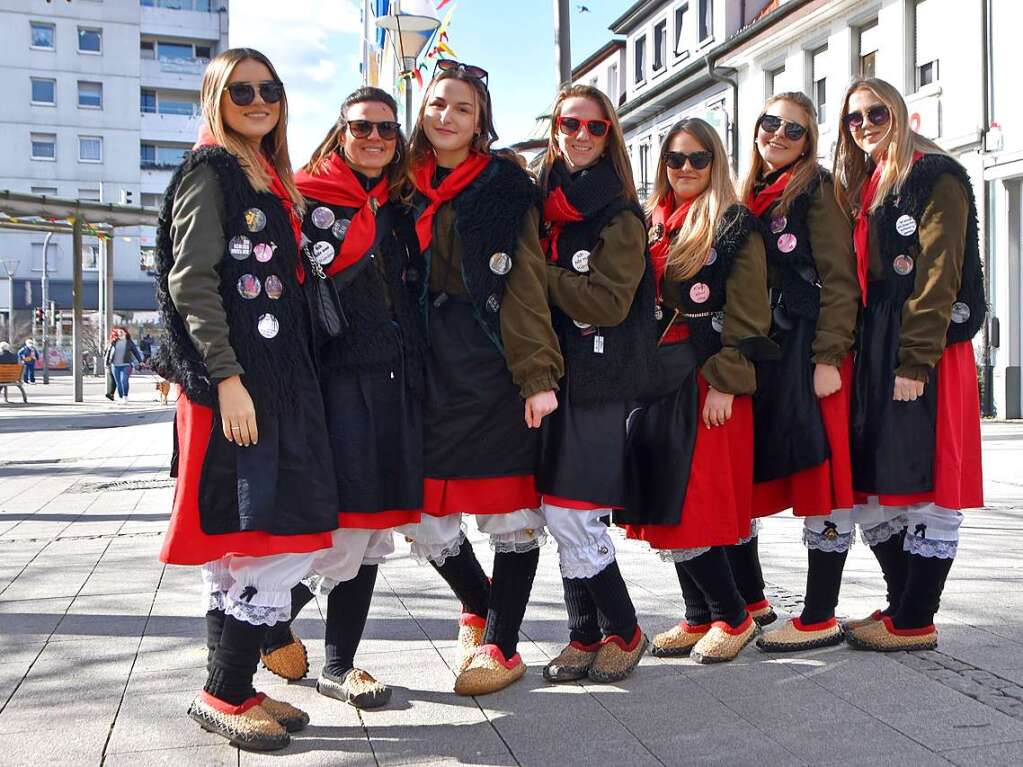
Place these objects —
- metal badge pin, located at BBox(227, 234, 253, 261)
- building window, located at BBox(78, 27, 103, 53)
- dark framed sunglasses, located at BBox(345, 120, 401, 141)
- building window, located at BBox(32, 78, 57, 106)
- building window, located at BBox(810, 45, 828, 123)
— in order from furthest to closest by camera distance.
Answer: building window, located at BBox(78, 27, 103, 53) < building window, located at BBox(32, 78, 57, 106) < building window, located at BBox(810, 45, 828, 123) < dark framed sunglasses, located at BBox(345, 120, 401, 141) < metal badge pin, located at BBox(227, 234, 253, 261)

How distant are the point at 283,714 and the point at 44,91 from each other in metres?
56.8

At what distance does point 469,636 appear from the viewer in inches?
155

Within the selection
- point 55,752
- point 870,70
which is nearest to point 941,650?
point 55,752

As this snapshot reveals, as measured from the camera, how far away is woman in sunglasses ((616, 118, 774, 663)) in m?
3.83

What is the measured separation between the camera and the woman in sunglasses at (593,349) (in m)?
3.59

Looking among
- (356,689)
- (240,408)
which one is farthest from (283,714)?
(240,408)

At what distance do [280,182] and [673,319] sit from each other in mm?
1510

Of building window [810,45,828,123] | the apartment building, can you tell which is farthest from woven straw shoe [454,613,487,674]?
the apartment building

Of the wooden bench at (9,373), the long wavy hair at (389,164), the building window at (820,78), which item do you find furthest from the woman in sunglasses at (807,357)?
the wooden bench at (9,373)

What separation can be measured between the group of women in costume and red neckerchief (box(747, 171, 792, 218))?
5cm

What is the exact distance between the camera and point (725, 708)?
11.2 ft

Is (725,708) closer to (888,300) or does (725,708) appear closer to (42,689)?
(888,300)

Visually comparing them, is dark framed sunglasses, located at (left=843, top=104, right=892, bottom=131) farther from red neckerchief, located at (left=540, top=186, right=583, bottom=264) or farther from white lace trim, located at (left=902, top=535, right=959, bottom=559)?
white lace trim, located at (left=902, top=535, right=959, bottom=559)

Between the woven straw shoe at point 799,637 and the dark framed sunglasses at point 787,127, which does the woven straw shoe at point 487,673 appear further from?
the dark framed sunglasses at point 787,127
